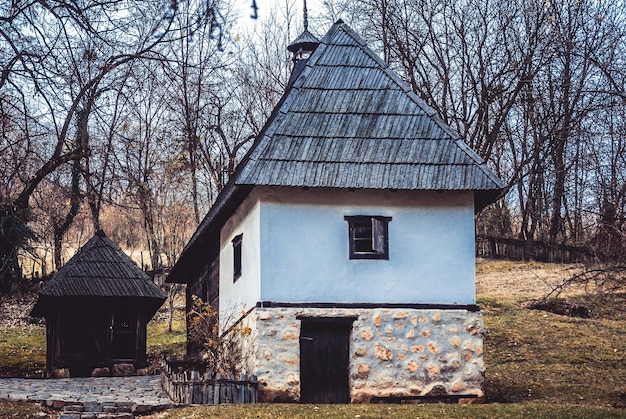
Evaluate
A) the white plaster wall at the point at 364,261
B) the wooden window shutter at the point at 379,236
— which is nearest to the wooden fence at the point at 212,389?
the white plaster wall at the point at 364,261

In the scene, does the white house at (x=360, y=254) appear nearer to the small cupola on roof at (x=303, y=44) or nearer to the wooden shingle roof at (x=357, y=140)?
the wooden shingle roof at (x=357, y=140)

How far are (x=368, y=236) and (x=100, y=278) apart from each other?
811 centimetres

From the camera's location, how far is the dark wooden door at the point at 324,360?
18.3 m

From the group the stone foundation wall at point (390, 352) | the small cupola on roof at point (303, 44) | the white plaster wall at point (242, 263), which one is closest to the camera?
the stone foundation wall at point (390, 352)

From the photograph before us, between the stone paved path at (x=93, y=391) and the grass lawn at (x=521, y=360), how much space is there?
71cm

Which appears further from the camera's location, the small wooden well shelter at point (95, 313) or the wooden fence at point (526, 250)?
the wooden fence at point (526, 250)

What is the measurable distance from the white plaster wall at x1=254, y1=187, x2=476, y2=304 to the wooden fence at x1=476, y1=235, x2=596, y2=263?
65.6 feet

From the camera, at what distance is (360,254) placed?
18781 millimetres

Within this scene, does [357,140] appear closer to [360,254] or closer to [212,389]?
[360,254]

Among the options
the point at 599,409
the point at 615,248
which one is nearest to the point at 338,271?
the point at 599,409

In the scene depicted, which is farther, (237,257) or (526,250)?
(526,250)

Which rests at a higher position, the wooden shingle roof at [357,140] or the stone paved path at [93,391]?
the wooden shingle roof at [357,140]

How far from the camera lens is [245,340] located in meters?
19.1

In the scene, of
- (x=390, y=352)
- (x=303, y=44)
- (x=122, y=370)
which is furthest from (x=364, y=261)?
(x=122, y=370)
